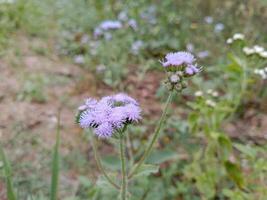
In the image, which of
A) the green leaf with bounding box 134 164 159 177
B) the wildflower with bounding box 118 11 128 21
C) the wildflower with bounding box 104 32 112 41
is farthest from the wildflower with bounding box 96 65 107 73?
the green leaf with bounding box 134 164 159 177

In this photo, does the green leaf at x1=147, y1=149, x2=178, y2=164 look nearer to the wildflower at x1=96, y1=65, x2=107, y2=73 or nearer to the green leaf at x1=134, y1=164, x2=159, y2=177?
the green leaf at x1=134, y1=164, x2=159, y2=177

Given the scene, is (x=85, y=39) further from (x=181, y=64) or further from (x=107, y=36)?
(x=181, y=64)

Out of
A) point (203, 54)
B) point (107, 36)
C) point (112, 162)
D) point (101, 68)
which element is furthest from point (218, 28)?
point (112, 162)

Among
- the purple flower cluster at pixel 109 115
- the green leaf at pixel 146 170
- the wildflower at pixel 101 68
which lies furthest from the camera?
the wildflower at pixel 101 68

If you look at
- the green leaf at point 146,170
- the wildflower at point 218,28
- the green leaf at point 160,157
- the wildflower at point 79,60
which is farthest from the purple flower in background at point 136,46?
the green leaf at point 146,170

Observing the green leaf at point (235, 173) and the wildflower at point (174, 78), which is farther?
the green leaf at point (235, 173)

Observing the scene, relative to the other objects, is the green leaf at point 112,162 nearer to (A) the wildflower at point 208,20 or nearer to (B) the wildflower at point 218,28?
(B) the wildflower at point 218,28

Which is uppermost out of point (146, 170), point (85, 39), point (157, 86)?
point (85, 39)

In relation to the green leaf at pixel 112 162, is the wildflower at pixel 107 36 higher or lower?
higher

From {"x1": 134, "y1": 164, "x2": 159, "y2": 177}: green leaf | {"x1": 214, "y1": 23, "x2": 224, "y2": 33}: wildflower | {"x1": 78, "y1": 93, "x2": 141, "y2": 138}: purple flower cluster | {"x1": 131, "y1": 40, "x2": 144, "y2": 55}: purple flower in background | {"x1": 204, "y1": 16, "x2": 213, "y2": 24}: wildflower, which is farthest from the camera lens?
{"x1": 204, "y1": 16, "x2": 213, "y2": 24}: wildflower
